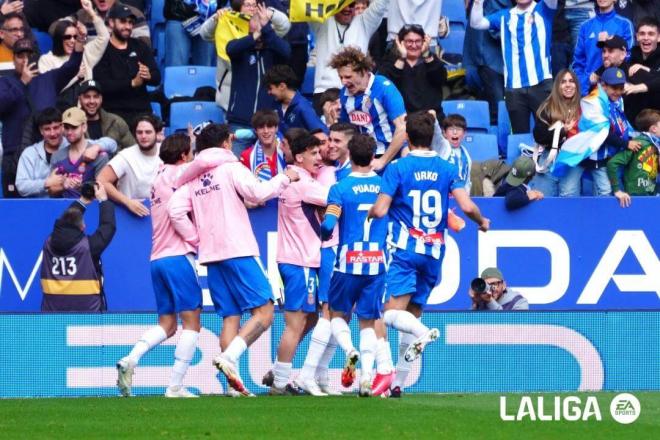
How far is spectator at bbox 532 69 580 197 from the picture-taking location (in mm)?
15977

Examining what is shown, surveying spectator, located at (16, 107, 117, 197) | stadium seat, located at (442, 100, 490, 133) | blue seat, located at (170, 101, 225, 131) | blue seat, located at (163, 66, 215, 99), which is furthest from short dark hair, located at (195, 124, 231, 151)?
blue seat, located at (163, 66, 215, 99)

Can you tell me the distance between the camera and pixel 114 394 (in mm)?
14453

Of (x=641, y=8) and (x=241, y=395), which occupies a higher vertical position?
(x=641, y=8)

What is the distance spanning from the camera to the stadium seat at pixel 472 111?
57.9 feet

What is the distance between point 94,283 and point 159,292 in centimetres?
187

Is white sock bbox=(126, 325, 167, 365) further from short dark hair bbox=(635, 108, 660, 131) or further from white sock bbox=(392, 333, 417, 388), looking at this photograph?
short dark hair bbox=(635, 108, 660, 131)

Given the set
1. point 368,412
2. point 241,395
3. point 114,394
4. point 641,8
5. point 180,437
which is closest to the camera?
point 180,437

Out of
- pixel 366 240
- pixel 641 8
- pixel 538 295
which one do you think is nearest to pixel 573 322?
pixel 538 295

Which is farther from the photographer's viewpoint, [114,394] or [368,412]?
[114,394]

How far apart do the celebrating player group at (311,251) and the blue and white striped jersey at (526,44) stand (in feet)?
13.2

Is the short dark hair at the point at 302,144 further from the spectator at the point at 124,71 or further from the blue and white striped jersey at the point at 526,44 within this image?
the blue and white striped jersey at the point at 526,44

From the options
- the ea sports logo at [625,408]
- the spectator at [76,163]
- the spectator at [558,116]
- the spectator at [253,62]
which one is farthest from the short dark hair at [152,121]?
the ea sports logo at [625,408]

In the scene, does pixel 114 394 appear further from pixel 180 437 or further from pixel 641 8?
pixel 641 8

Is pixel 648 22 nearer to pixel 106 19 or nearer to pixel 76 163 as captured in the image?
pixel 106 19
